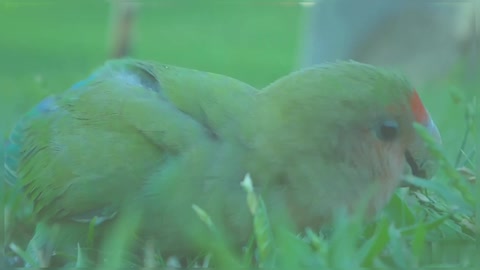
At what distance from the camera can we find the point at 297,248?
4.17 ft

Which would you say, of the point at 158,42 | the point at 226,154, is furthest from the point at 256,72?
the point at 226,154

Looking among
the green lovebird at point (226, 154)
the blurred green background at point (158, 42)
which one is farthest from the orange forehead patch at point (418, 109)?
the blurred green background at point (158, 42)

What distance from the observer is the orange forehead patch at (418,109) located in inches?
57.9

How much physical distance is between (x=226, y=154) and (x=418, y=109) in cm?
38

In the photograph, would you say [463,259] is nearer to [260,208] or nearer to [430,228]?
[430,228]

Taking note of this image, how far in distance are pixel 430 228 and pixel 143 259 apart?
55 centimetres

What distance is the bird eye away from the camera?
147 cm

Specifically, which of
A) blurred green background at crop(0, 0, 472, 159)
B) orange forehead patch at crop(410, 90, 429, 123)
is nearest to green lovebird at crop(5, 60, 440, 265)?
orange forehead patch at crop(410, 90, 429, 123)

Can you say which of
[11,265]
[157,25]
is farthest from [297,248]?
[157,25]

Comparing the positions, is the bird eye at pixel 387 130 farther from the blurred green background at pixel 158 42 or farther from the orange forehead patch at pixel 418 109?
the blurred green background at pixel 158 42

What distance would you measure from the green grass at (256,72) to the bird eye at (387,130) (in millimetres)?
96

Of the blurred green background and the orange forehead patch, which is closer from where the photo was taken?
the orange forehead patch

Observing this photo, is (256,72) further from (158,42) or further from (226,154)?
(226,154)

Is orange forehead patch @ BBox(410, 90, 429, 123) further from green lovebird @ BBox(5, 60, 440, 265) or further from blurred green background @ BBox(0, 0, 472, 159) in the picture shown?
blurred green background @ BBox(0, 0, 472, 159)
